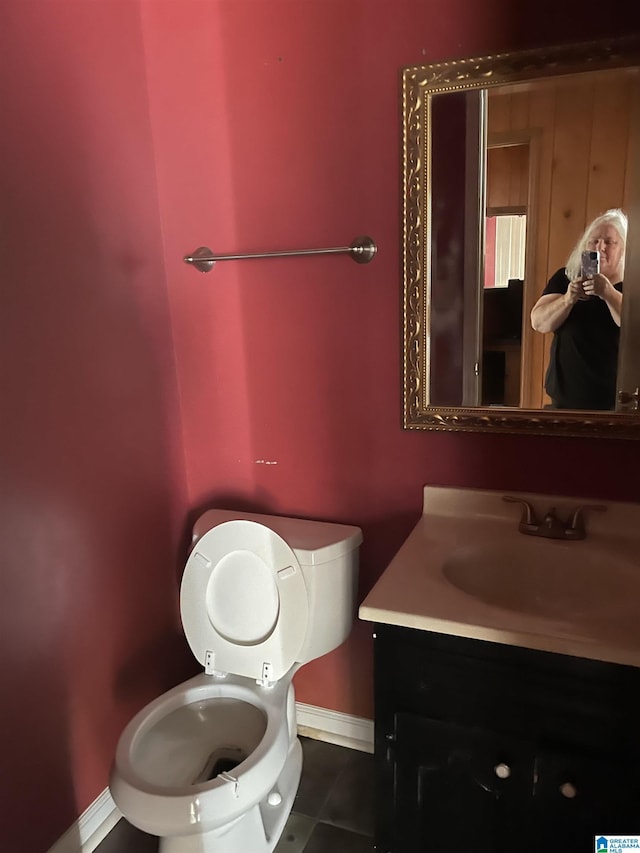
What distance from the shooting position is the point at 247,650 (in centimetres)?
161

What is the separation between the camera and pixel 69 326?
1.49 meters

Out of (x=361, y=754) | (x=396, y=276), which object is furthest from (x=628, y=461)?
(x=361, y=754)

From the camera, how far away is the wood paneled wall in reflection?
4.38 feet

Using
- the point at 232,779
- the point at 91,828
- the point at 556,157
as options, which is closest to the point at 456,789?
the point at 232,779

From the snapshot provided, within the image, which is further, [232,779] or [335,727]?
[335,727]

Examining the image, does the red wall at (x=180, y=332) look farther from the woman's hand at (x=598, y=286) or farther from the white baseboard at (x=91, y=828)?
the woman's hand at (x=598, y=286)

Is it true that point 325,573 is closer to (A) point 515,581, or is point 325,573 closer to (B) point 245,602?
(B) point 245,602

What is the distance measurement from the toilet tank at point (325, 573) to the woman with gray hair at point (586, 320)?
24.6 inches

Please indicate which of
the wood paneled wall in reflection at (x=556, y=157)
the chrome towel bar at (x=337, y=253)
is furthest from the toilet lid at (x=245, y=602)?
the wood paneled wall in reflection at (x=556, y=157)

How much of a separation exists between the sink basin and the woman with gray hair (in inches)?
13.4

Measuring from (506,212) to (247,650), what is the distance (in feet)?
4.02

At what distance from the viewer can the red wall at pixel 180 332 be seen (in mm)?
1393

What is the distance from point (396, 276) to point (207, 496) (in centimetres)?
89

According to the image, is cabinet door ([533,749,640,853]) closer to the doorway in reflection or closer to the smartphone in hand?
the doorway in reflection
